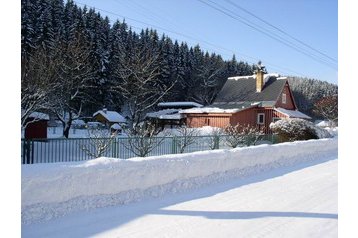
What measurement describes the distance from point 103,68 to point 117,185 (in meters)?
44.5

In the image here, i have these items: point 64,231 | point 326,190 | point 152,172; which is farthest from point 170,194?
point 326,190

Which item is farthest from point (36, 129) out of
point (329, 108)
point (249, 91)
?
point (329, 108)

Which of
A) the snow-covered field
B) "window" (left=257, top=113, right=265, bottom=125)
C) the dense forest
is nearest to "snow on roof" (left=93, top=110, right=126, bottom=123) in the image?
the dense forest

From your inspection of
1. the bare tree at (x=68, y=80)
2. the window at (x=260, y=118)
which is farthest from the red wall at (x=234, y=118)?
the bare tree at (x=68, y=80)

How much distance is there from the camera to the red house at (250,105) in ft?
109

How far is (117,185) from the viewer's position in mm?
6781

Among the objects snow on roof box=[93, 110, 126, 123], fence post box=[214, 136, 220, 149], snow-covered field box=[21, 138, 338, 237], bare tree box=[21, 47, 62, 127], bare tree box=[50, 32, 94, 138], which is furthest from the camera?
snow on roof box=[93, 110, 126, 123]

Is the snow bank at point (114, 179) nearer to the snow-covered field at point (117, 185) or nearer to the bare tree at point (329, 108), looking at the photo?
the snow-covered field at point (117, 185)

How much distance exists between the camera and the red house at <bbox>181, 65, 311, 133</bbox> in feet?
Answer: 109

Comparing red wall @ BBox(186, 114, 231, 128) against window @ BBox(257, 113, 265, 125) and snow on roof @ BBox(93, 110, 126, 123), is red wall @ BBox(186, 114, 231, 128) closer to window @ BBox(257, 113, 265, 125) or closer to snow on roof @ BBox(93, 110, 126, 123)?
window @ BBox(257, 113, 265, 125)

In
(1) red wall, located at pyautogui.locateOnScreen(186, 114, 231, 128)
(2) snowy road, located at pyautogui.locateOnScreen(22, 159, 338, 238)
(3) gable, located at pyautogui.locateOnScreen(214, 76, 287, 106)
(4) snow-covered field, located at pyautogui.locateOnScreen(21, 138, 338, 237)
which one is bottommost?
(2) snowy road, located at pyautogui.locateOnScreen(22, 159, 338, 238)

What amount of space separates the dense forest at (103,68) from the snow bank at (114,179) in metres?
8.18

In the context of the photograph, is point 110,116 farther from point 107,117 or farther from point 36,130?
point 36,130
